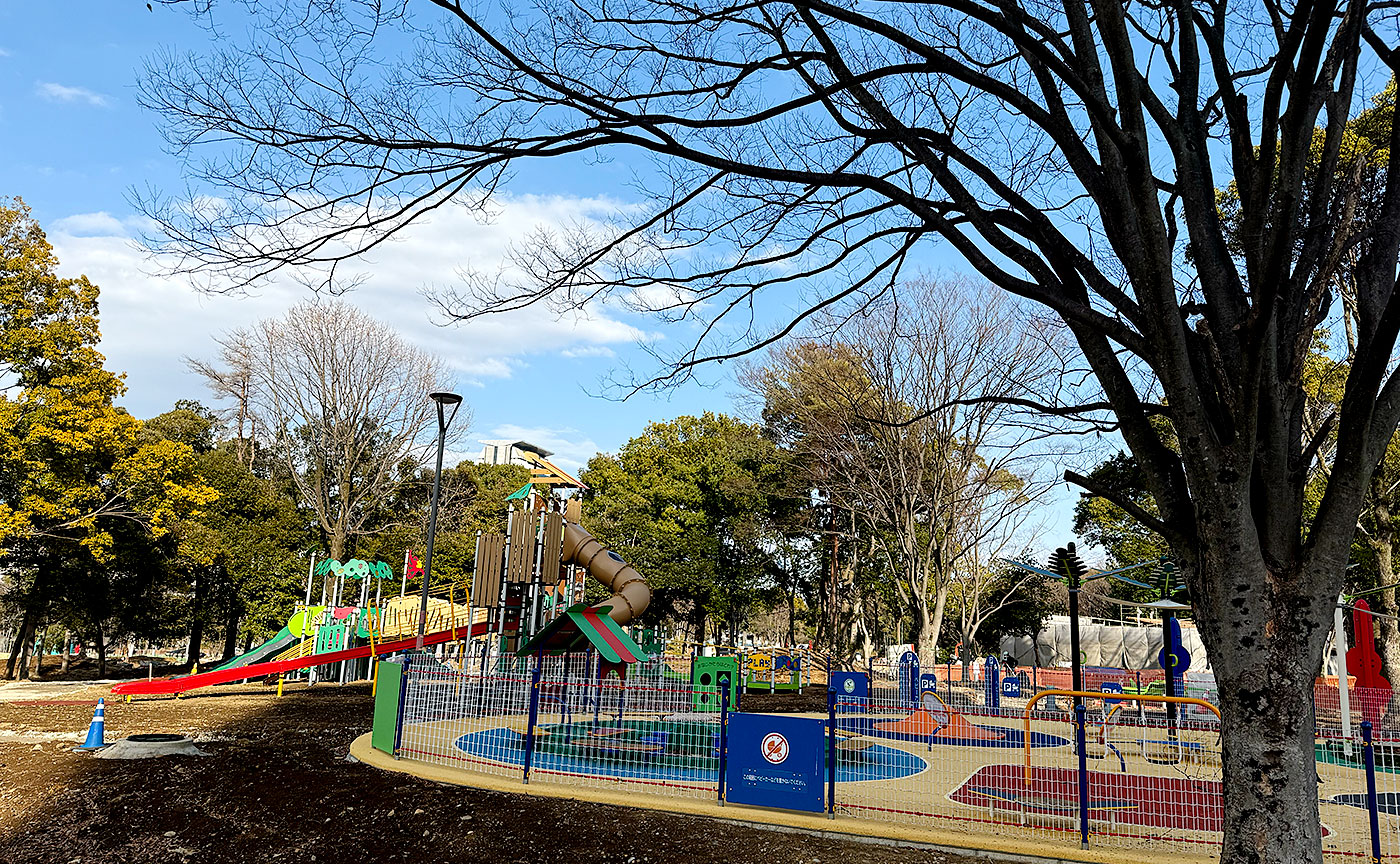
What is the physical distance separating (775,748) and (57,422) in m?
22.1

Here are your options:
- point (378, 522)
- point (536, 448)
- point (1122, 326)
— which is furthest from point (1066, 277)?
point (378, 522)

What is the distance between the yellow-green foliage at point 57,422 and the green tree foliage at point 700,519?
2030 centimetres

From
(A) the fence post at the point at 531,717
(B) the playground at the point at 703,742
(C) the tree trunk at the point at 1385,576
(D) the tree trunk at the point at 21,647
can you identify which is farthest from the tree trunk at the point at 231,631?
(C) the tree trunk at the point at 1385,576

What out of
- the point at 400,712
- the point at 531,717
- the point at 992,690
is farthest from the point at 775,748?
the point at 992,690

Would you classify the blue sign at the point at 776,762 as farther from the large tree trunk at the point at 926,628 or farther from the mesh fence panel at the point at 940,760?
the large tree trunk at the point at 926,628

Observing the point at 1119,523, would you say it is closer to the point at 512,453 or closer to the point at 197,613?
the point at 512,453

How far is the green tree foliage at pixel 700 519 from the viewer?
3966 centimetres

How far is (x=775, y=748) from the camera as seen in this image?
8.84 metres

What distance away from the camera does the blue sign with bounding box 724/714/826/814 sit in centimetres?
859

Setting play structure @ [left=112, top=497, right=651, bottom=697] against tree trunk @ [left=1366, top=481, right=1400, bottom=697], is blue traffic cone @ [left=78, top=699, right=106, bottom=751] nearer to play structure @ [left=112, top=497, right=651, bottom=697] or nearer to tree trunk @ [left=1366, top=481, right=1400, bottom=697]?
play structure @ [left=112, top=497, right=651, bottom=697]

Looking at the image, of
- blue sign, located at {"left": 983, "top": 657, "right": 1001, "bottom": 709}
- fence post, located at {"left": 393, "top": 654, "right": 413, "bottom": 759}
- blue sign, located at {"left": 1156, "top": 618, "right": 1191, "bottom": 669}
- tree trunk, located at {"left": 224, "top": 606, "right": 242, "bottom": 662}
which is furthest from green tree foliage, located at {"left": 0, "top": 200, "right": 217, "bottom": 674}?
blue sign, located at {"left": 1156, "top": 618, "right": 1191, "bottom": 669}

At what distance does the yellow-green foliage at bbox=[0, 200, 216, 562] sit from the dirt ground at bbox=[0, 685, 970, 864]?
41.4 feet

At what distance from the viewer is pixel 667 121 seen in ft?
16.5

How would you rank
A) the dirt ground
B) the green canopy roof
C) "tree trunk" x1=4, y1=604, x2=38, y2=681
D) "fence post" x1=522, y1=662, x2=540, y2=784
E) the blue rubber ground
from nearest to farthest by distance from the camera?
the dirt ground → "fence post" x1=522, y1=662, x2=540, y2=784 → the blue rubber ground → the green canopy roof → "tree trunk" x1=4, y1=604, x2=38, y2=681
